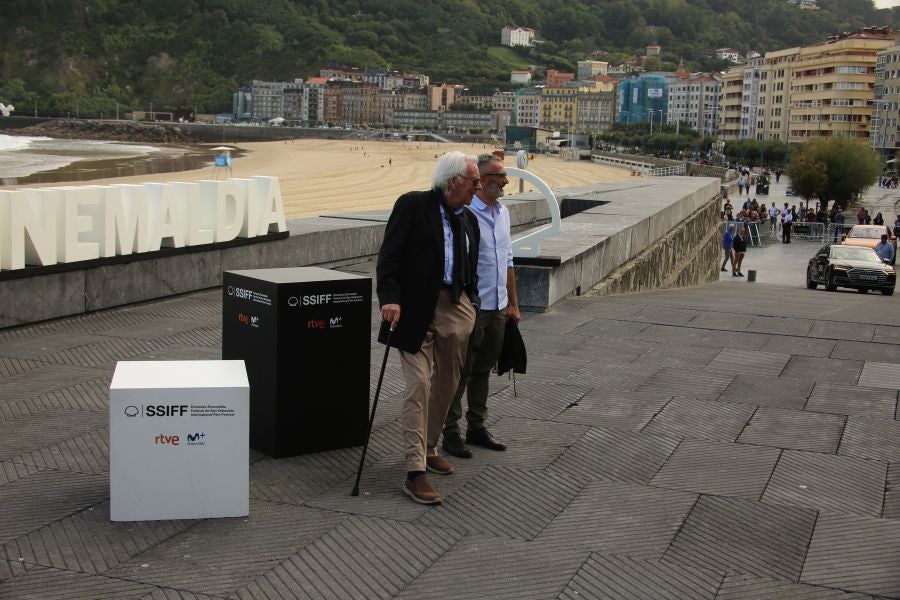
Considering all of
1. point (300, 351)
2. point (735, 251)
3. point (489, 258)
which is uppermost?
point (489, 258)

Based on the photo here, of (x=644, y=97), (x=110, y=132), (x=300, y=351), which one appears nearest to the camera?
(x=300, y=351)

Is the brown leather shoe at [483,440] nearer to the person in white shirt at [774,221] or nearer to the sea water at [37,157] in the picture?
the person in white shirt at [774,221]

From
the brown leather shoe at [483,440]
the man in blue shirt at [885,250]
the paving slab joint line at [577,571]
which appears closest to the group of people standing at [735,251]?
the man in blue shirt at [885,250]

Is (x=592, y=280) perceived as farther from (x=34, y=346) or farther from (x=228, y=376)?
(x=228, y=376)

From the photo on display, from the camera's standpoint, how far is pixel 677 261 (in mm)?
18359

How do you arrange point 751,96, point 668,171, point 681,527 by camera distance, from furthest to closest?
1. point 751,96
2. point 668,171
3. point 681,527

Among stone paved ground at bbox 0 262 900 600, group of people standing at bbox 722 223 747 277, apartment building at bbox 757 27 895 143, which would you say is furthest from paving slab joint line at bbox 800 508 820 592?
apartment building at bbox 757 27 895 143

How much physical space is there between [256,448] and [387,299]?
1.11m

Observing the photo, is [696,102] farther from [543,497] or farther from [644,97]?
[543,497]

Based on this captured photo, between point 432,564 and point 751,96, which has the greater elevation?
point 751,96

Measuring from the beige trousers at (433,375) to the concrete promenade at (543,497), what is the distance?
0.24 metres

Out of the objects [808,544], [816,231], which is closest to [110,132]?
[816,231]

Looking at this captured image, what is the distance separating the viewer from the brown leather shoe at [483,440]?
18.3 feet

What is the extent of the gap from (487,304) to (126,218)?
16.5 ft
